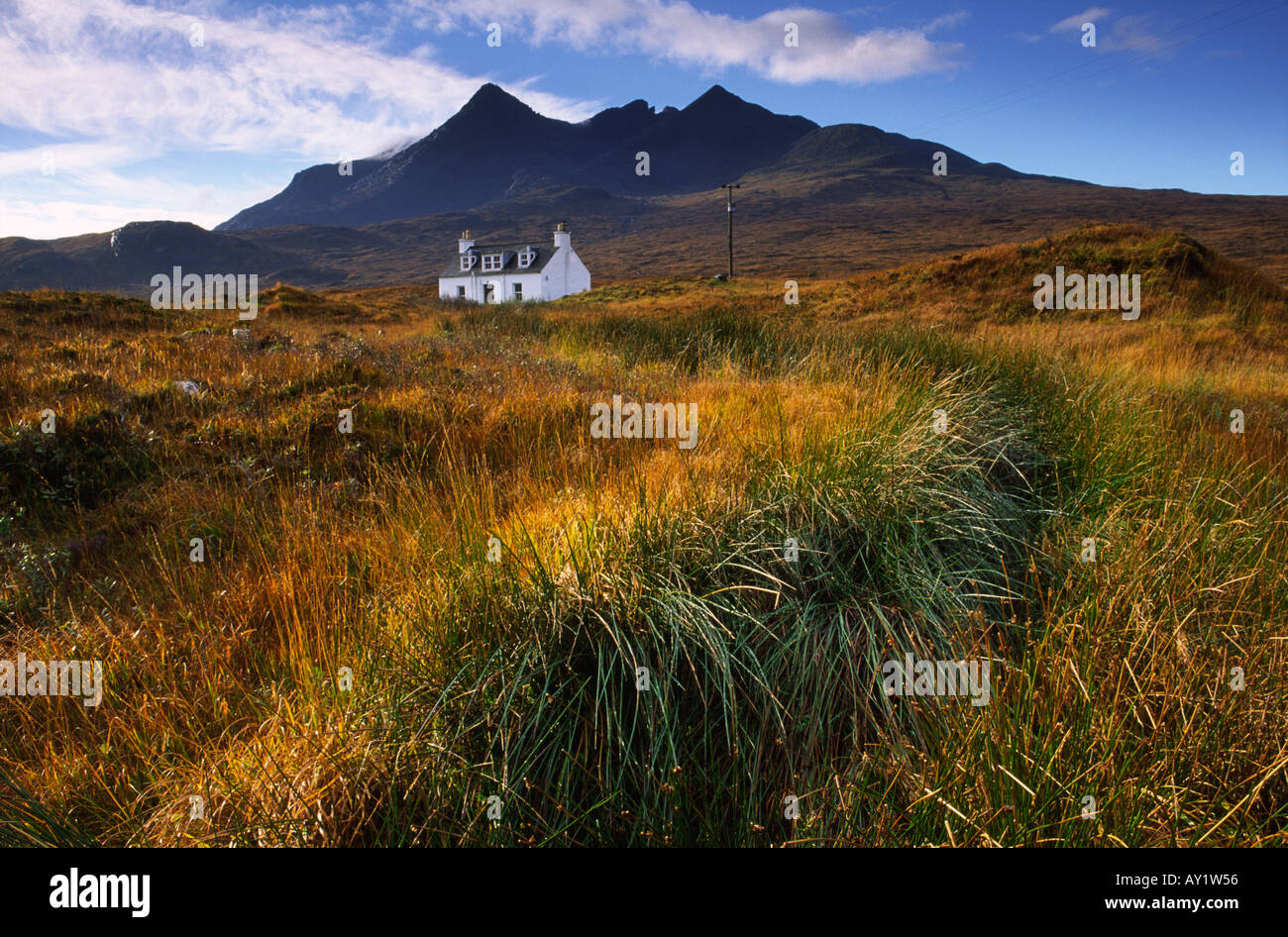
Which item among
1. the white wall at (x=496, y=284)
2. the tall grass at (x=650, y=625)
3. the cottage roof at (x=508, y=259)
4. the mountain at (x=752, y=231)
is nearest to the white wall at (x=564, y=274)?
the cottage roof at (x=508, y=259)

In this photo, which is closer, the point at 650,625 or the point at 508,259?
the point at 650,625

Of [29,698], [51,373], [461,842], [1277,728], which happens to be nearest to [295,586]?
[29,698]

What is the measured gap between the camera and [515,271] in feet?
162

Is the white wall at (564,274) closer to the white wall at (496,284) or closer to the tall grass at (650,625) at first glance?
the white wall at (496,284)

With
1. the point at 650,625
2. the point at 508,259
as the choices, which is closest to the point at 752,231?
the point at 508,259

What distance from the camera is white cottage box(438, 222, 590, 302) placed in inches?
1890

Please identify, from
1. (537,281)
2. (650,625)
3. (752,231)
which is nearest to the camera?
(650,625)

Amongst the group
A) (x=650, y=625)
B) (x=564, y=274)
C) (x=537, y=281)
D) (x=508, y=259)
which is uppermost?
(x=508, y=259)

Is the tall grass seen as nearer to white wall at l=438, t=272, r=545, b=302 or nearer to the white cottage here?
white wall at l=438, t=272, r=545, b=302

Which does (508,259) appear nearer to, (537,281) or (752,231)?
(537,281)

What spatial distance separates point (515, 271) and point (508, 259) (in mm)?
2289

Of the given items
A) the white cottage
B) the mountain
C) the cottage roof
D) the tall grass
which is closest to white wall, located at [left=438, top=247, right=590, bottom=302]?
the white cottage


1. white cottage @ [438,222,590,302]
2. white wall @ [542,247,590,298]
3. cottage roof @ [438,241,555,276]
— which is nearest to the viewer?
white cottage @ [438,222,590,302]

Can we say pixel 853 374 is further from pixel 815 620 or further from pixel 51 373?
pixel 51 373
